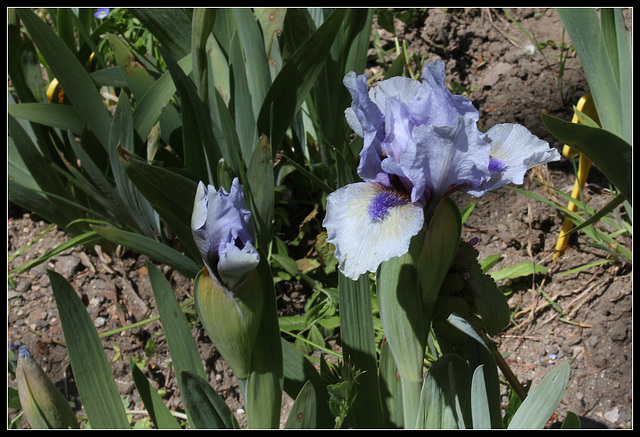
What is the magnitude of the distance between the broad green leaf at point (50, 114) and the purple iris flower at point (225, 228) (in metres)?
0.78

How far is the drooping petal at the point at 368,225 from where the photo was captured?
0.52 meters

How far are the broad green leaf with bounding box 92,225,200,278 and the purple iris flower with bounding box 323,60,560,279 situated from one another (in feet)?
1.82

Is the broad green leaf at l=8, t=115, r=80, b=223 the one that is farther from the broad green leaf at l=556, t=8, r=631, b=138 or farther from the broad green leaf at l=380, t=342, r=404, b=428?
the broad green leaf at l=556, t=8, r=631, b=138

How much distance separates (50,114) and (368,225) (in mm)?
937

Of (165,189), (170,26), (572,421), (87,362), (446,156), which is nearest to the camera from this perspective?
(446,156)

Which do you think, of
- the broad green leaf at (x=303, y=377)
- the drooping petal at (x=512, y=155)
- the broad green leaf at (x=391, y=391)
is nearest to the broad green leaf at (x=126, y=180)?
the broad green leaf at (x=303, y=377)

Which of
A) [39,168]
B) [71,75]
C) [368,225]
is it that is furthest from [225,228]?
[39,168]

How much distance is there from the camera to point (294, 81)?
1.14 metres

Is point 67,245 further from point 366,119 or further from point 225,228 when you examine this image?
point 366,119

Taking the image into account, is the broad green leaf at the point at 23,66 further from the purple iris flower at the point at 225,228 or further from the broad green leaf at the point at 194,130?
the purple iris flower at the point at 225,228

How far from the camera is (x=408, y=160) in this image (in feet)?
1.74

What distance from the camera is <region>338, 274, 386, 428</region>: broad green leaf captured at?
2.58ft
